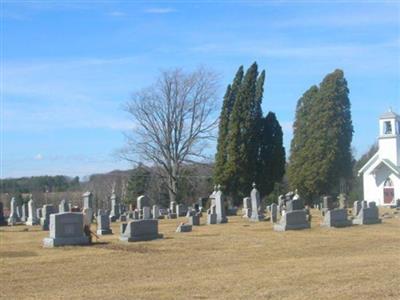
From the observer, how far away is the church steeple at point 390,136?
54.7m

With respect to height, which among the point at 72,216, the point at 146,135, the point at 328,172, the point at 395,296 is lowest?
the point at 395,296

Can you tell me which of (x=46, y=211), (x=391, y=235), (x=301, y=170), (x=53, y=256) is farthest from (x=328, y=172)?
(x=53, y=256)

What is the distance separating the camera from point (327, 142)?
48594mm

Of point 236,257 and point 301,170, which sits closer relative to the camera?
point 236,257

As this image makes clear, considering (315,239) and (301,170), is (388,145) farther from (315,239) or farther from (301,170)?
(315,239)

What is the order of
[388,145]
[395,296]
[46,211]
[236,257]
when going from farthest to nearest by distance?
[388,145], [46,211], [236,257], [395,296]

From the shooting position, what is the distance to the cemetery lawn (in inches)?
404

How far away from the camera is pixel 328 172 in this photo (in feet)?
159

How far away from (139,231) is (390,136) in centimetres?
3864

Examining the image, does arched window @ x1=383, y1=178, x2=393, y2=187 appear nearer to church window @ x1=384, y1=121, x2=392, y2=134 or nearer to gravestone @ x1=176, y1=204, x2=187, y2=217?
church window @ x1=384, y1=121, x2=392, y2=134

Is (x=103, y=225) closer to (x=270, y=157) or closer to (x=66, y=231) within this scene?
(x=66, y=231)

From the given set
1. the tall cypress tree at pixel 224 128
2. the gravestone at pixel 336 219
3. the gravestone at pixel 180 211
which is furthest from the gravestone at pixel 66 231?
the tall cypress tree at pixel 224 128

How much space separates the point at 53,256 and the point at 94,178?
7984 centimetres

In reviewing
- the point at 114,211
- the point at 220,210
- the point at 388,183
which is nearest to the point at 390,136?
the point at 388,183
